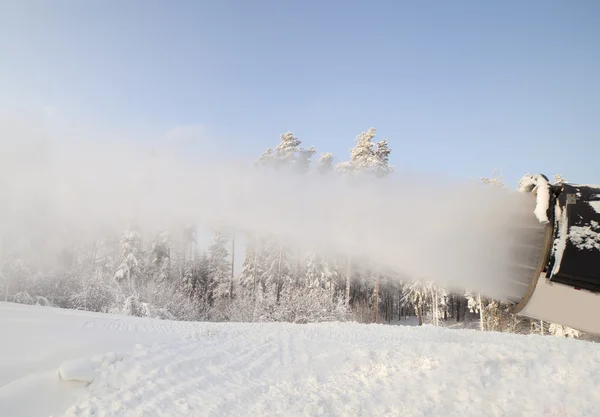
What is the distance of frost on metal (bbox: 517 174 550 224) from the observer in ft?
5.74

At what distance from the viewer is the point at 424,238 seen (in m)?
3.54

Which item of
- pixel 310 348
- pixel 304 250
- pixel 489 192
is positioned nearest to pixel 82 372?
pixel 310 348

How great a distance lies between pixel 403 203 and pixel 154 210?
44.0 feet

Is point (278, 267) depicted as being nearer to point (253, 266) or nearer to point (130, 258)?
point (253, 266)

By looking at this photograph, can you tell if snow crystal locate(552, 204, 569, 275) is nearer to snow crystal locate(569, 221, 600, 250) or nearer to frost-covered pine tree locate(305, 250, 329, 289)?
snow crystal locate(569, 221, 600, 250)

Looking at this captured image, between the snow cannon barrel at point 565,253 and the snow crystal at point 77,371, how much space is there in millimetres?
8063

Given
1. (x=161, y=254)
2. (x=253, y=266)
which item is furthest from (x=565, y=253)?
(x=161, y=254)

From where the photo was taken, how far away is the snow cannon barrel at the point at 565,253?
66.5 inches

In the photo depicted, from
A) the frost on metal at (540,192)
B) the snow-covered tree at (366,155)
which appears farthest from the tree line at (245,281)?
the frost on metal at (540,192)

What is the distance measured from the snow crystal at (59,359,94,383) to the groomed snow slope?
0.02 metres

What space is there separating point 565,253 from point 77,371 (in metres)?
8.41

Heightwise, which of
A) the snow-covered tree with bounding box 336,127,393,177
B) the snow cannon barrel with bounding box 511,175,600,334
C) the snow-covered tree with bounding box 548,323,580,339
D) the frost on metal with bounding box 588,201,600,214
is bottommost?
the snow-covered tree with bounding box 548,323,580,339

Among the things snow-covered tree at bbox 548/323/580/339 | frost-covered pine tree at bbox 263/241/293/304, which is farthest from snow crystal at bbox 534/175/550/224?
frost-covered pine tree at bbox 263/241/293/304

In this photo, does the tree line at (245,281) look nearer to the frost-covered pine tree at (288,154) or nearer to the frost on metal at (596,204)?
the frost-covered pine tree at (288,154)
